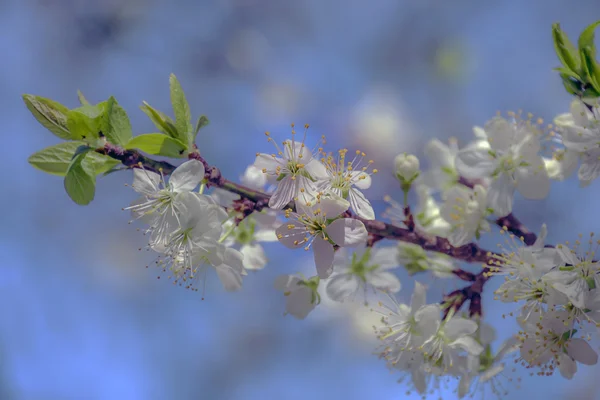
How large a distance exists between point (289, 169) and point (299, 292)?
0.36 meters

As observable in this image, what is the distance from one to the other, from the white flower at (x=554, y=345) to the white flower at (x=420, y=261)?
273mm

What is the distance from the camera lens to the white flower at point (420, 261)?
1295 millimetres

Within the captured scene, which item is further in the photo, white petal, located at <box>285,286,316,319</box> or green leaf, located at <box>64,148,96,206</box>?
white petal, located at <box>285,286,316,319</box>

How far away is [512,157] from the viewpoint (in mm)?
1275

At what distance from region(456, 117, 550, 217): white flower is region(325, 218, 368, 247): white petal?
17.5 inches

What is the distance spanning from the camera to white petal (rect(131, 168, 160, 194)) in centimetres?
99

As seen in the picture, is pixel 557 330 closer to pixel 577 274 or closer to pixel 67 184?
pixel 577 274

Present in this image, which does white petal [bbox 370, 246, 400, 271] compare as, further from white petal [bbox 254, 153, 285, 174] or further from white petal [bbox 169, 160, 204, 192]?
white petal [bbox 169, 160, 204, 192]

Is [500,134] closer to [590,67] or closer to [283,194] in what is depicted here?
[590,67]

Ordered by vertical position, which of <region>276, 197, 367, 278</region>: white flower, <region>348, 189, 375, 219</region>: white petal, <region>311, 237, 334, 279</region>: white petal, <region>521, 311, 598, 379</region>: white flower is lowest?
<region>521, 311, 598, 379</region>: white flower

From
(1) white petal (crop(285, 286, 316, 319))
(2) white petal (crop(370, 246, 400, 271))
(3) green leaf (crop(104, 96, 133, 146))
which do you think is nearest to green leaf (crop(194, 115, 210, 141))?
(3) green leaf (crop(104, 96, 133, 146))

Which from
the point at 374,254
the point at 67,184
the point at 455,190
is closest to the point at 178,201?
the point at 67,184

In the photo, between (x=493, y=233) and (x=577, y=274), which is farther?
(x=493, y=233)

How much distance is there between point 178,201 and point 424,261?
644 millimetres
